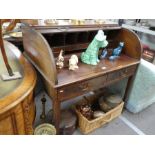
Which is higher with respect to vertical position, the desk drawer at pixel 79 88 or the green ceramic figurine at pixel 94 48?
the green ceramic figurine at pixel 94 48

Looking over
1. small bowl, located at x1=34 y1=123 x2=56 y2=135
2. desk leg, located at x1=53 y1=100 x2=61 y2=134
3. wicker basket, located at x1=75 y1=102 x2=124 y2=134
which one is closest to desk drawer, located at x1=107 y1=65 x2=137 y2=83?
wicker basket, located at x1=75 y1=102 x2=124 y2=134

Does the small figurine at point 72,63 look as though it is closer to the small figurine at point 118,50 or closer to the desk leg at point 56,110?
the desk leg at point 56,110

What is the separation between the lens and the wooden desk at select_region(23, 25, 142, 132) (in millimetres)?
1119

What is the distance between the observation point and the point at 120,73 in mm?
1513

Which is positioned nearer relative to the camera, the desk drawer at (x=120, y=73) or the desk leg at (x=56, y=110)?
the desk leg at (x=56, y=110)

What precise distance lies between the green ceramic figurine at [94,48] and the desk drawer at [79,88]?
187 mm

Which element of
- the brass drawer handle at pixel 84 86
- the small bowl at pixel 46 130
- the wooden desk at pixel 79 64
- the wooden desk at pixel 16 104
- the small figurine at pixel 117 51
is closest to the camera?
the wooden desk at pixel 16 104

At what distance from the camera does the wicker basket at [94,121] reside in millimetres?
1527

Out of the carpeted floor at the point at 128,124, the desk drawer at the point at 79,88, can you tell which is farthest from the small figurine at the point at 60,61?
the carpeted floor at the point at 128,124

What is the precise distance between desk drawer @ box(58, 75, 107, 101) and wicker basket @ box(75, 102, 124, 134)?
37 cm

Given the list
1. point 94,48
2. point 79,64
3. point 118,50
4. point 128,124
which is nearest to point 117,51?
point 118,50

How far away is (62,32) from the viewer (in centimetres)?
131

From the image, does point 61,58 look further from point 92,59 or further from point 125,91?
point 125,91

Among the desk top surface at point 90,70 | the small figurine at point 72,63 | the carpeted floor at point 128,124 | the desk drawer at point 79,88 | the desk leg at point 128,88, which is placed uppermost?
the small figurine at point 72,63
